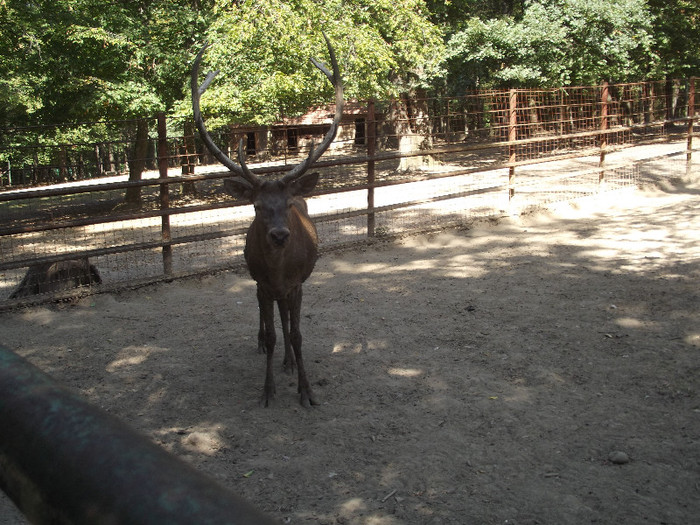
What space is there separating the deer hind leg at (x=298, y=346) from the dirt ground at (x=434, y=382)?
11 centimetres

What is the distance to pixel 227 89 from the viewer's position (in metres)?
12.1

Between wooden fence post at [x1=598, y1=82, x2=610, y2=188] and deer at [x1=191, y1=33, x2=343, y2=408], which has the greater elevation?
wooden fence post at [x1=598, y1=82, x2=610, y2=188]

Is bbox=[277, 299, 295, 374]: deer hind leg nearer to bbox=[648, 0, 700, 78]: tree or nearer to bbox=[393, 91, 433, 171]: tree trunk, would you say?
bbox=[393, 91, 433, 171]: tree trunk

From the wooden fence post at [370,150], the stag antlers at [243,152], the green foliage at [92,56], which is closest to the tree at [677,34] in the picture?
the wooden fence post at [370,150]

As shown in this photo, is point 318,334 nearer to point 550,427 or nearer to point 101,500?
point 550,427

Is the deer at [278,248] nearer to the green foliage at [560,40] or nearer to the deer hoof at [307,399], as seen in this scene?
the deer hoof at [307,399]

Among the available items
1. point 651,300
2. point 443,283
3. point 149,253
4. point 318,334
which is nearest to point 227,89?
point 149,253

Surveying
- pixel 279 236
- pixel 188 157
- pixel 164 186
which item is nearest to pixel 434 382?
pixel 279 236

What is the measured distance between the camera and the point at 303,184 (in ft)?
17.1

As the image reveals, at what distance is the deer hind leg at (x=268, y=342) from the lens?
503 cm

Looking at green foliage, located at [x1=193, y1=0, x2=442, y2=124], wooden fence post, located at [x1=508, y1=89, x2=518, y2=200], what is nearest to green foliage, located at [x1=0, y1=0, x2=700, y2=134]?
green foliage, located at [x1=193, y1=0, x2=442, y2=124]

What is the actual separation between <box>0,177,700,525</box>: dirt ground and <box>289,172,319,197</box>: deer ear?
150cm

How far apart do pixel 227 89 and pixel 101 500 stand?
1221cm

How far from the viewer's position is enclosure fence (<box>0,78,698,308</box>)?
7.92m
